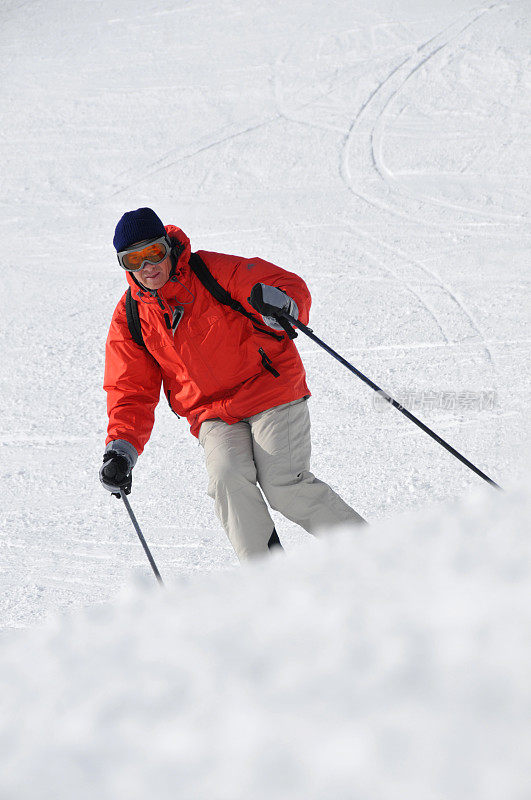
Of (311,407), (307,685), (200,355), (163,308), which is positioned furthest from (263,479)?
(307,685)

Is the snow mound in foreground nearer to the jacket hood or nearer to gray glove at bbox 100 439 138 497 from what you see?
gray glove at bbox 100 439 138 497

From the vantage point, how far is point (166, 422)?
6168 mm

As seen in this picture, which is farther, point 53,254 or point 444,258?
point 53,254

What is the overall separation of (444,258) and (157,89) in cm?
740

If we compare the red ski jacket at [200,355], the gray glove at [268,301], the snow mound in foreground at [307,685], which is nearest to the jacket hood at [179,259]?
the red ski jacket at [200,355]

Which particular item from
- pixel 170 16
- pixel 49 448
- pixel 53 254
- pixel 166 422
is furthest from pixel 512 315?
pixel 170 16

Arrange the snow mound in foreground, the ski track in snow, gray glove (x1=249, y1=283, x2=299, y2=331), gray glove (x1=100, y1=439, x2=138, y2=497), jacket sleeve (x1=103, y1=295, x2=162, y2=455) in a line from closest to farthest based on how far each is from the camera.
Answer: the snow mound in foreground < gray glove (x1=249, y1=283, x2=299, y2=331) < gray glove (x1=100, y1=439, x2=138, y2=497) < jacket sleeve (x1=103, y1=295, x2=162, y2=455) < the ski track in snow

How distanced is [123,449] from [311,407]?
2427 mm

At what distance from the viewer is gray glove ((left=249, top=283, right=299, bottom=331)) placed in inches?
140

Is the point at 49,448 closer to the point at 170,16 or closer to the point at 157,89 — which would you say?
the point at 157,89

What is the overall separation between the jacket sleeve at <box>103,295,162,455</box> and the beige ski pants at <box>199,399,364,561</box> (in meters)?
0.33

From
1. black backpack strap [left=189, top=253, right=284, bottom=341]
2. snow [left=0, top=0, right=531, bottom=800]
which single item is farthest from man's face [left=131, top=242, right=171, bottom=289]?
snow [left=0, top=0, right=531, bottom=800]

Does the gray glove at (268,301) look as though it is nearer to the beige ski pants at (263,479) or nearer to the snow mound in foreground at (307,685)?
the beige ski pants at (263,479)

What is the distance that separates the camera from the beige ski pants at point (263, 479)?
365 cm
